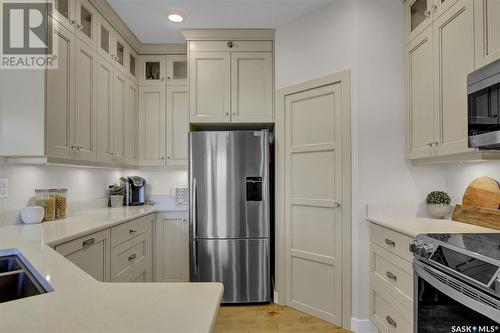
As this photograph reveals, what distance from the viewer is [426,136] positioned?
6.55ft

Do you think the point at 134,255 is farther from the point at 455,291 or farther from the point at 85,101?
the point at 455,291

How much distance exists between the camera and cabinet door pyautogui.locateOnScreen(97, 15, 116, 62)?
2.42 meters

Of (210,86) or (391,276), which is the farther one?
(210,86)

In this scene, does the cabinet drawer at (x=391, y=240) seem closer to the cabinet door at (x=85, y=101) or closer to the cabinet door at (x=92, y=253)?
the cabinet door at (x=92, y=253)

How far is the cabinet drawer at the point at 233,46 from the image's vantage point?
2.88 m

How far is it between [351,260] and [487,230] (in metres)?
0.91

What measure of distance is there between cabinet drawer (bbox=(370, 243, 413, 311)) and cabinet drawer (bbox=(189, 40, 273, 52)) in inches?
82.5

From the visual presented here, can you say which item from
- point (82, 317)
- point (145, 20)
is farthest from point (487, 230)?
point (145, 20)

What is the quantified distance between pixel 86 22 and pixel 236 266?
2.43 metres

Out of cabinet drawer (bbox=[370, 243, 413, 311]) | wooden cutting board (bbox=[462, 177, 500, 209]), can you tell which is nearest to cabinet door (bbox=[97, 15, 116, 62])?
cabinet drawer (bbox=[370, 243, 413, 311])

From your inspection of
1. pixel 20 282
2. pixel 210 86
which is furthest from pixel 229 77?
pixel 20 282

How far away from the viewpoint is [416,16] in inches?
85.3

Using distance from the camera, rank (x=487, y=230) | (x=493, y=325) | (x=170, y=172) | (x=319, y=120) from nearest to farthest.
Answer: (x=493, y=325), (x=487, y=230), (x=319, y=120), (x=170, y=172)

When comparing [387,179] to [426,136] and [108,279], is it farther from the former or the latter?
[108,279]
